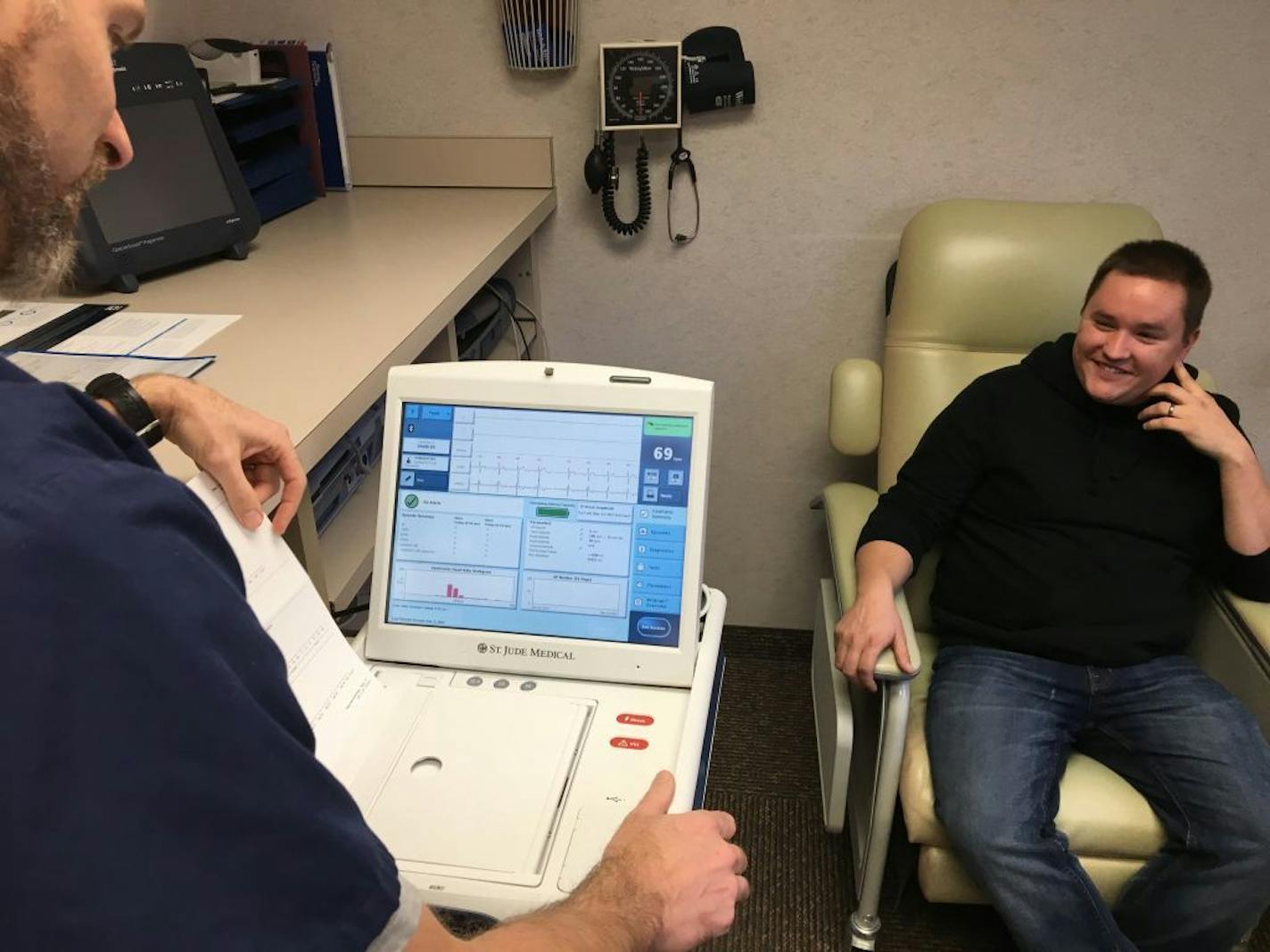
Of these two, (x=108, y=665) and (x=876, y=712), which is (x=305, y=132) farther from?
(x=108, y=665)

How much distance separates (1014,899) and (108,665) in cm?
126

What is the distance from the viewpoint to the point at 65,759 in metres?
0.41

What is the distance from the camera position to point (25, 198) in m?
0.55

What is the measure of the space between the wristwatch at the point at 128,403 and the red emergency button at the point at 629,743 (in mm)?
512

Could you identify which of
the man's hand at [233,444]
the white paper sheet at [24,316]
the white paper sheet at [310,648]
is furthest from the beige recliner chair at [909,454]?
the white paper sheet at [24,316]

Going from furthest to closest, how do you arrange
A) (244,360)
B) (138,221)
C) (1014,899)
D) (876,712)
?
(876,712), (138,221), (1014,899), (244,360)

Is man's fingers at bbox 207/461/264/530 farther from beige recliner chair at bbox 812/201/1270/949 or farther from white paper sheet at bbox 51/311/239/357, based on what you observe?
beige recliner chair at bbox 812/201/1270/949

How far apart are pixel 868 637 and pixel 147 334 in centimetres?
107

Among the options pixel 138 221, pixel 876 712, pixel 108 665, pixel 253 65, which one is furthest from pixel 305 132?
pixel 108 665

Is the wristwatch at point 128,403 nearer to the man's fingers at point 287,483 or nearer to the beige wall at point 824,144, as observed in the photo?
the man's fingers at point 287,483

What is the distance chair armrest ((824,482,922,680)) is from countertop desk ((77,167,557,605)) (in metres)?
0.73

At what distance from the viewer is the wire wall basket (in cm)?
182

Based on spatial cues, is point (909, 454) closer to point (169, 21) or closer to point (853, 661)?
point (853, 661)

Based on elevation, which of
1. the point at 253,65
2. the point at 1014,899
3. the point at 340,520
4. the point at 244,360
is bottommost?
the point at 1014,899
